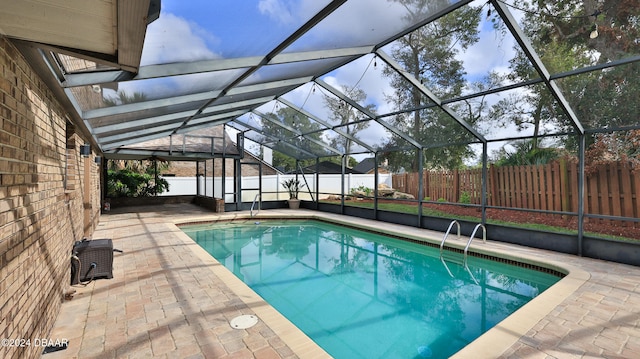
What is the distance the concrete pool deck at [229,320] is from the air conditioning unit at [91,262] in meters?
0.14

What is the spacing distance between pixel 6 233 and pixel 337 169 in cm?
1553

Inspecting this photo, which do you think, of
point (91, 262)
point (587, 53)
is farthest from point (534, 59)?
point (91, 262)

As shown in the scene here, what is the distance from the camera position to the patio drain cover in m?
2.96

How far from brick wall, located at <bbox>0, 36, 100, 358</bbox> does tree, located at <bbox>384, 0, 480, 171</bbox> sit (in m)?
4.03

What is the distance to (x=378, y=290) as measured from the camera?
5.07m

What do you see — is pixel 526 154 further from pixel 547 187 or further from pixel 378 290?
pixel 378 290

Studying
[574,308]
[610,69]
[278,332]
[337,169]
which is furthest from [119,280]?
[337,169]

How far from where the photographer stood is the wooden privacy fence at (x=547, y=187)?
5691 mm

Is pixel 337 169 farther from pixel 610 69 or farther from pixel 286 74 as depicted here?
pixel 610 69

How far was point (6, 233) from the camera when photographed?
5.98ft

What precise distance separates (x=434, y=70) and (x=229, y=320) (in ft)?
17.1

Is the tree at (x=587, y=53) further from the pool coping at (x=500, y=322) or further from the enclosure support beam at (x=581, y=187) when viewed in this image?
the pool coping at (x=500, y=322)

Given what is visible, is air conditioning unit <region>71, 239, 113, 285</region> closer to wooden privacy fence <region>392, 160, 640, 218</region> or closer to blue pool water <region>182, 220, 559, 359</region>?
blue pool water <region>182, 220, 559, 359</region>

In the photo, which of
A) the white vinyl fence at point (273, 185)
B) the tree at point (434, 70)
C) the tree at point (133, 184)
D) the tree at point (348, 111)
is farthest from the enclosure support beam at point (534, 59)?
the tree at point (133, 184)
